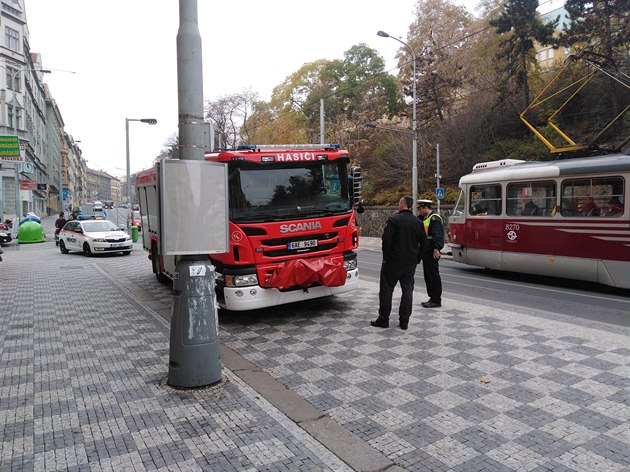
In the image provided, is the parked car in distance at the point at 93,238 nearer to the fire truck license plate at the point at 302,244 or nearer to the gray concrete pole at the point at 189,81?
the fire truck license plate at the point at 302,244

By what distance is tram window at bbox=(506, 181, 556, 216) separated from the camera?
11281mm

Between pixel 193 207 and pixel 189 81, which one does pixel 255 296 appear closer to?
pixel 193 207

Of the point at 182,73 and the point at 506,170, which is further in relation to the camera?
the point at 506,170

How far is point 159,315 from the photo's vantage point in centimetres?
803

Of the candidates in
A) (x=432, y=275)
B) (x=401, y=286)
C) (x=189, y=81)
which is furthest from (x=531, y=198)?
(x=189, y=81)

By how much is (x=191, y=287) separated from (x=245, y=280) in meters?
2.31

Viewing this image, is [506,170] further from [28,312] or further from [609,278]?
[28,312]

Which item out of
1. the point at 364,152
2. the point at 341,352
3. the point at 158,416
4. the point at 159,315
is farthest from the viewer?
the point at 364,152

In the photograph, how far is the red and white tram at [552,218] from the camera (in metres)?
10.0

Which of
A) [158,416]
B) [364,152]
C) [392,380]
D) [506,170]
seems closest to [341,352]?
[392,380]

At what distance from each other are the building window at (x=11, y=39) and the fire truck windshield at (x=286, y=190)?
163 feet

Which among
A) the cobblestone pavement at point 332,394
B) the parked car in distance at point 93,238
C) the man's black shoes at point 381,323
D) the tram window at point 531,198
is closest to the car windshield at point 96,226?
the parked car in distance at point 93,238

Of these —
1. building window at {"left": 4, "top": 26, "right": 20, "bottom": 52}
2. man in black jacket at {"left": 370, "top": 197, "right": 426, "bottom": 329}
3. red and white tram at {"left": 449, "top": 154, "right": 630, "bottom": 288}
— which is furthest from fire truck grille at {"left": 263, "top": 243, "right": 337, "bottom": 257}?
building window at {"left": 4, "top": 26, "right": 20, "bottom": 52}

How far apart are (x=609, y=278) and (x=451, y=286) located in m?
3.18
